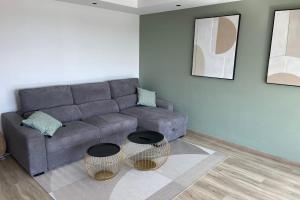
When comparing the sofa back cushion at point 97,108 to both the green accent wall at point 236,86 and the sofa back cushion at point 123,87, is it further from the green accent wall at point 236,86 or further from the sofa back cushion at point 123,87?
the green accent wall at point 236,86

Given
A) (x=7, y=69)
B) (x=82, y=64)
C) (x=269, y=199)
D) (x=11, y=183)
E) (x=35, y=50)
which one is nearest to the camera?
(x=269, y=199)

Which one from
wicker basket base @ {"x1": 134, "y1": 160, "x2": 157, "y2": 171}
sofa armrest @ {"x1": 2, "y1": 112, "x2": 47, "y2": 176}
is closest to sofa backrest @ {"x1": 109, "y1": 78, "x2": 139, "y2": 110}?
wicker basket base @ {"x1": 134, "y1": 160, "x2": 157, "y2": 171}

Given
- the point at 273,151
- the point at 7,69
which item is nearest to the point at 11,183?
the point at 7,69

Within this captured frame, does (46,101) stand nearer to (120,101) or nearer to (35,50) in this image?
(35,50)

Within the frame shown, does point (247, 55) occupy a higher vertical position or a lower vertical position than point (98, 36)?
lower

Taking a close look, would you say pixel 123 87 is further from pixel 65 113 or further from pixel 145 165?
pixel 145 165

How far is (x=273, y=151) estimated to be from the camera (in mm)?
3291

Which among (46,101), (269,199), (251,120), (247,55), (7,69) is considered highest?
(247,55)

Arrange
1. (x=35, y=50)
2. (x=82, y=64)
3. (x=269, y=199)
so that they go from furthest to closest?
(x=82, y=64) → (x=35, y=50) → (x=269, y=199)

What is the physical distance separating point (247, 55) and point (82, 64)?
278 cm

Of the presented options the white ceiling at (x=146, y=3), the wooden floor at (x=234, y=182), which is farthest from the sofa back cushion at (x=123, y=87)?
the wooden floor at (x=234, y=182)

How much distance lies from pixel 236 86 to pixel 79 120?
2.55m

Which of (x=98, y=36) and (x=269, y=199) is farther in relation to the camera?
(x=98, y=36)

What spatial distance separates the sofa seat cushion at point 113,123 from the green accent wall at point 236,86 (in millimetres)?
1209
